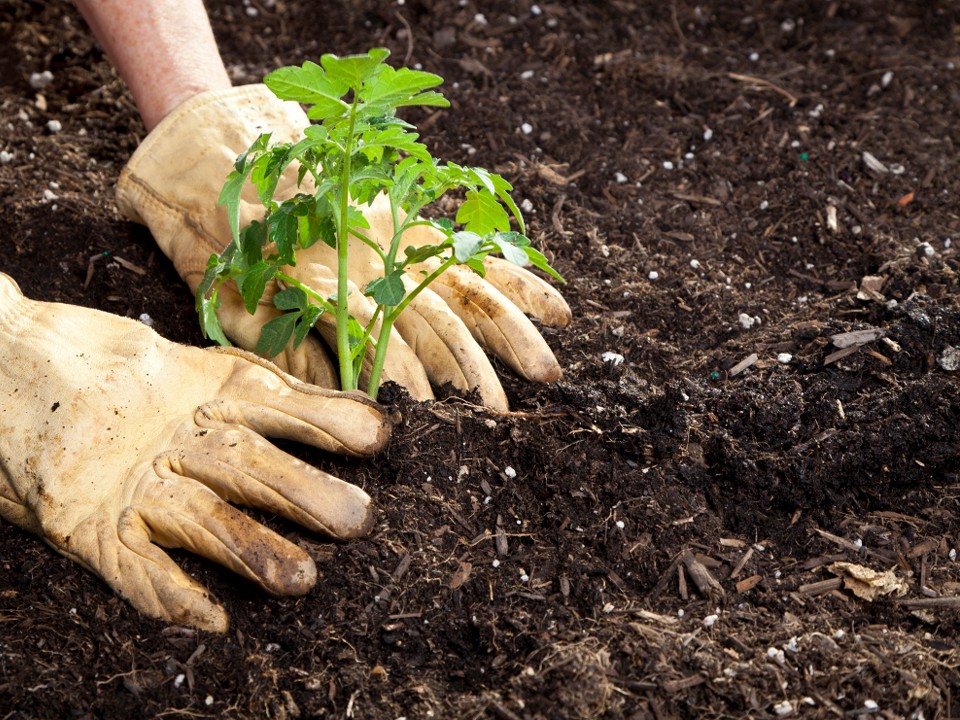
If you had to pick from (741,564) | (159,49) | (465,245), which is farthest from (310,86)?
(741,564)

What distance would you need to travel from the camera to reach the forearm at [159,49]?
10.0ft

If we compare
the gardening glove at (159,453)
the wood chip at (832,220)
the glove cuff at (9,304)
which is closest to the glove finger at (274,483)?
the gardening glove at (159,453)

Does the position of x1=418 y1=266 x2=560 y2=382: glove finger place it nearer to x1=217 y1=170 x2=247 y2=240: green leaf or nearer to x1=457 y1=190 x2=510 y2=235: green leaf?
x1=457 y1=190 x2=510 y2=235: green leaf

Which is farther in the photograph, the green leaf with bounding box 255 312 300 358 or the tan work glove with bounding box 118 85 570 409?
the tan work glove with bounding box 118 85 570 409

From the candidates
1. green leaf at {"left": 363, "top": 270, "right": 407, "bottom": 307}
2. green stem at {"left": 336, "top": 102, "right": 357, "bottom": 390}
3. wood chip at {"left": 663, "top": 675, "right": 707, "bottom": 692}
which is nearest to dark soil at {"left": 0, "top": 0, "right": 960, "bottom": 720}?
wood chip at {"left": 663, "top": 675, "right": 707, "bottom": 692}

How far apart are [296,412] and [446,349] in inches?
18.4

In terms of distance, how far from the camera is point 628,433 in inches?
97.8

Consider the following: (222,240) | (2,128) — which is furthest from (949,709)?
(2,128)

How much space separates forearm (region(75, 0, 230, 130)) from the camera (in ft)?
10.0

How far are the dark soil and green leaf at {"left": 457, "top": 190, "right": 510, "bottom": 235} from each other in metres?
0.51

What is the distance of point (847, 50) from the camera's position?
13.6 feet

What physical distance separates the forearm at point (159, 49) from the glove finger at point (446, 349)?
106cm

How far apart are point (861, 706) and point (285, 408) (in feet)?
4.66

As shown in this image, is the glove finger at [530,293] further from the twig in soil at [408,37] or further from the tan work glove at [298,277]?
the twig in soil at [408,37]
